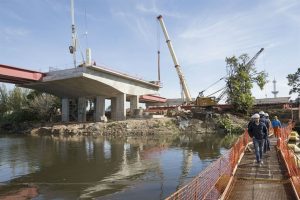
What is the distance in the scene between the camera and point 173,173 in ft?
64.9

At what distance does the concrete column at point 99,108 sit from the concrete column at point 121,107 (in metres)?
2.72

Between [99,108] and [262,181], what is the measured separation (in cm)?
5623

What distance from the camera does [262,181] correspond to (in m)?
12.1

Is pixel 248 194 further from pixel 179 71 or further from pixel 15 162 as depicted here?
pixel 179 71

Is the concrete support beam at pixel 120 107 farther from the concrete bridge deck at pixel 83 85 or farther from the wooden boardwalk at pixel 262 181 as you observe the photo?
the wooden boardwalk at pixel 262 181

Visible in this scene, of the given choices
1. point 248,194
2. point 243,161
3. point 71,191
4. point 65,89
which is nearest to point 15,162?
point 71,191

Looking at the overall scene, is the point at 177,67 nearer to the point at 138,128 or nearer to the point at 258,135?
the point at 138,128

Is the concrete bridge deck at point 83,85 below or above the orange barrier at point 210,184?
above

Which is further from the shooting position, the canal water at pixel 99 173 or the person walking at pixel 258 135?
the canal water at pixel 99 173

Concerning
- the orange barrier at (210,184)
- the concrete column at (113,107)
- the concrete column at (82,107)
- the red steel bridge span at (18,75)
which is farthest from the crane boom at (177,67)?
the orange barrier at (210,184)

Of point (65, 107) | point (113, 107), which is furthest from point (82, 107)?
point (113, 107)

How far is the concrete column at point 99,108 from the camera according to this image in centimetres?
6588

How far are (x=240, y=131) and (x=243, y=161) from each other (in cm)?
4062

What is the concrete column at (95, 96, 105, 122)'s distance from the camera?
216 ft
